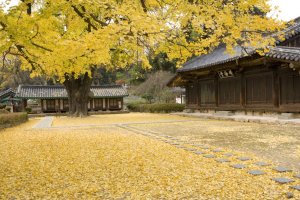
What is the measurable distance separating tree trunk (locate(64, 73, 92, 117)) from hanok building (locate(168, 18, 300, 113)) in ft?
30.2

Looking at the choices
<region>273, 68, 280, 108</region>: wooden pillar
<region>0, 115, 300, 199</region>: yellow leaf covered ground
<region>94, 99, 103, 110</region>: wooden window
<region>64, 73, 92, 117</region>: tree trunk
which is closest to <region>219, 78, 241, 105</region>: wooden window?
<region>273, 68, 280, 108</region>: wooden pillar

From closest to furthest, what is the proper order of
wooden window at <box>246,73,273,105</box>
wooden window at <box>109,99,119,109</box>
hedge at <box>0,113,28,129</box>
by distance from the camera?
wooden window at <box>246,73,273,105</box>, hedge at <box>0,113,28,129</box>, wooden window at <box>109,99,119,109</box>

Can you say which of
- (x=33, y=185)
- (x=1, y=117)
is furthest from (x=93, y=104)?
(x=33, y=185)

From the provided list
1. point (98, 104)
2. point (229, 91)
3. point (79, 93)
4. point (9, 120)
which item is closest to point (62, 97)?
point (98, 104)

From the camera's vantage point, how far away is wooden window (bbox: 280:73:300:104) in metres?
16.1

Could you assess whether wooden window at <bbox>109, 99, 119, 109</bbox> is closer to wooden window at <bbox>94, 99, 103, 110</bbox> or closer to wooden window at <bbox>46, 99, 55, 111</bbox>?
wooden window at <bbox>94, 99, 103, 110</bbox>

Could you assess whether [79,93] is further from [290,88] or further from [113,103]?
[290,88]

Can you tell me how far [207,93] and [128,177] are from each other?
2033 centimetres

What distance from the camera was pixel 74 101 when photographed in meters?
29.7

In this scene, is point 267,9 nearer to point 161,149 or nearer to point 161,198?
point 161,149

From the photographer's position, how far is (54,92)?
131 feet

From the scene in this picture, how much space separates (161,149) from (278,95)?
443 inches

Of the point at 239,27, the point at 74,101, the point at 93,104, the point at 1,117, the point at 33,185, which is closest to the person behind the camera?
the point at 33,185

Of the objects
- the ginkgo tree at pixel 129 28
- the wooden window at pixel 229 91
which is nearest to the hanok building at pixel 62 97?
the wooden window at pixel 229 91
